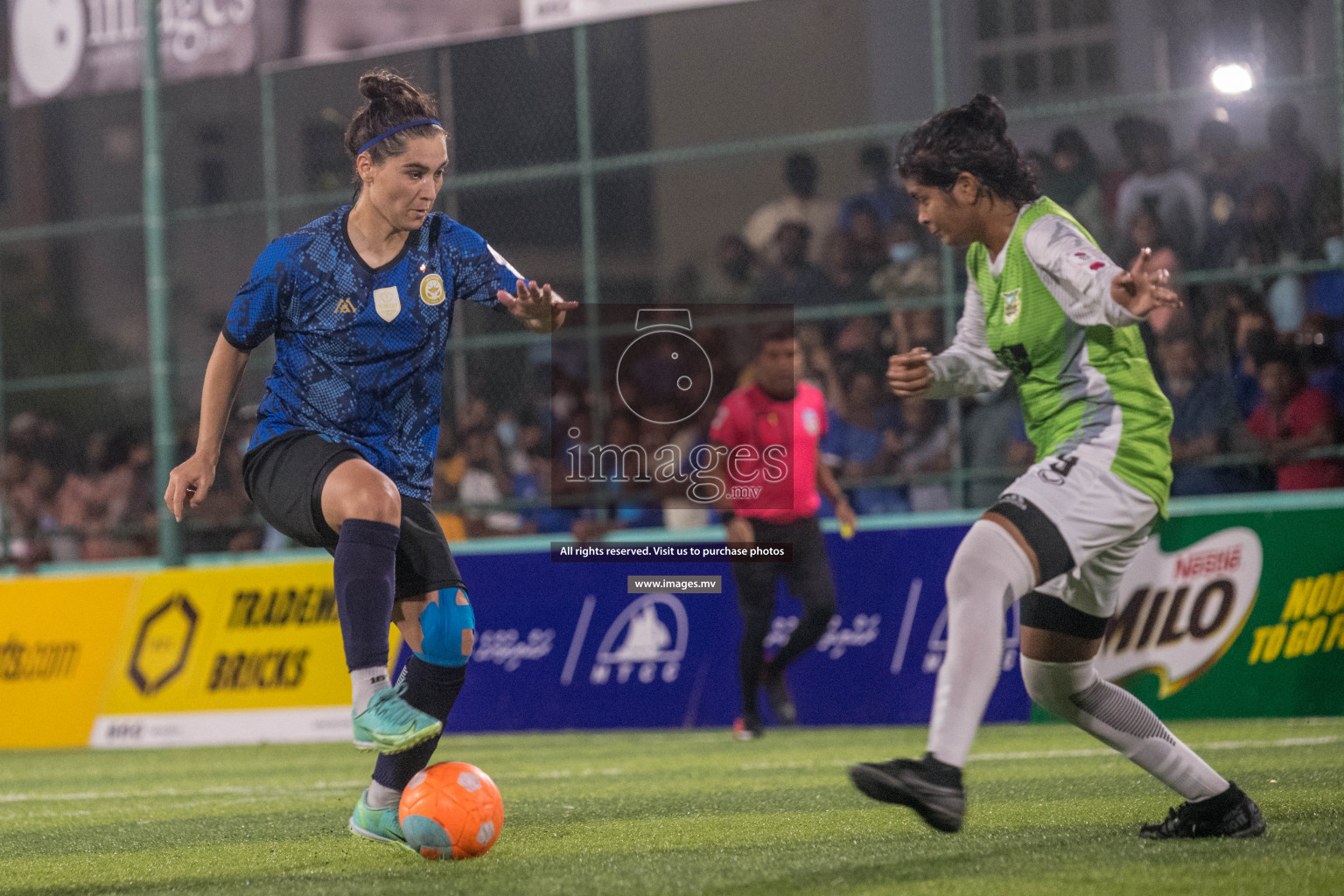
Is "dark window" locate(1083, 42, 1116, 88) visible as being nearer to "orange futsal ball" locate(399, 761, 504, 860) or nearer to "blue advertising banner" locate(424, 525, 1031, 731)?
"blue advertising banner" locate(424, 525, 1031, 731)

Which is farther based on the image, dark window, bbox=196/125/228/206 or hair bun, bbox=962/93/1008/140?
dark window, bbox=196/125/228/206

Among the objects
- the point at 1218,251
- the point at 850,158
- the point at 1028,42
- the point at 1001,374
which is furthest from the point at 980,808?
the point at 850,158

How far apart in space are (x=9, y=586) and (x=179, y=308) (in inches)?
898

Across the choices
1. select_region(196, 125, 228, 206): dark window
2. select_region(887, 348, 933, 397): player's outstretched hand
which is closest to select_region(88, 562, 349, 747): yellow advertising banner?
select_region(887, 348, 933, 397): player's outstretched hand

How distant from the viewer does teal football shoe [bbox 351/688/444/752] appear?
4.15 metres

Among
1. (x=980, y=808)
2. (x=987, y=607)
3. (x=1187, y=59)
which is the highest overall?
(x=1187, y=59)

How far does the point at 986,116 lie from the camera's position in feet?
14.9

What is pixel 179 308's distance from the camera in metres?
33.9

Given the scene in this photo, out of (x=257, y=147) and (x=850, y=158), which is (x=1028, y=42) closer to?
(x=850, y=158)

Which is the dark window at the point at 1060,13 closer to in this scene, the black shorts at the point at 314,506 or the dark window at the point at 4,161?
the black shorts at the point at 314,506

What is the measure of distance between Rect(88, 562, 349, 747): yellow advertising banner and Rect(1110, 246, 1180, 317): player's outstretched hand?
759 cm

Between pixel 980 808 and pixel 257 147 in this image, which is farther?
pixel 257 147

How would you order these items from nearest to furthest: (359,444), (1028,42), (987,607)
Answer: (987,607) → (359,444) → (1028,42)

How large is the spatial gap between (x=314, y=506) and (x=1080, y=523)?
6.53 ft
